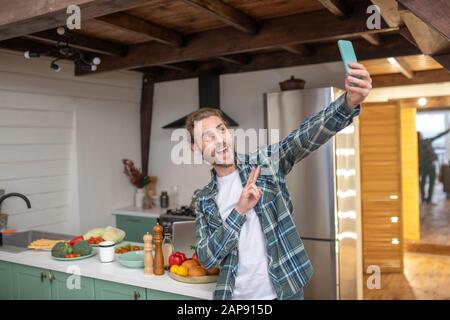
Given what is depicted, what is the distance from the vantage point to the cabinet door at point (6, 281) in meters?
3.04

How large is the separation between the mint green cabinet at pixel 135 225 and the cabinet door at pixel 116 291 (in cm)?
204

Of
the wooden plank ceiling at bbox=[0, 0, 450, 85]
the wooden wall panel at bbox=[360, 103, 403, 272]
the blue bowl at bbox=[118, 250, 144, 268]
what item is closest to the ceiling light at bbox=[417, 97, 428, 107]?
the wooden wall panel at bbox=[360, 103, 403, 272]

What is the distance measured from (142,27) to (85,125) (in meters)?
1.64

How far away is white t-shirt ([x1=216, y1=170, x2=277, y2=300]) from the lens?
1.69 meters

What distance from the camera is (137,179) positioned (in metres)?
5.15

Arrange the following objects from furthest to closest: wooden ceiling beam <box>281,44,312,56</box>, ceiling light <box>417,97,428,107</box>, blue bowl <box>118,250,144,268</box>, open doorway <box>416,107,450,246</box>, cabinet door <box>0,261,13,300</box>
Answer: open doorway <box>416,107,450,246</box> → ceiling light <box>417,97,428,107</box> → wooden ceiling beam <box>281,44,312,56</box> → cabinet door <box>0,261,13,300</box> → blue bowl <box>118,250,144,268</box>

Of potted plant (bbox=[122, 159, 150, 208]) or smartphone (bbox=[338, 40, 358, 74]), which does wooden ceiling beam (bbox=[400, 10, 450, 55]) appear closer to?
smartphone (bbox=[338, 40, 358, 74])

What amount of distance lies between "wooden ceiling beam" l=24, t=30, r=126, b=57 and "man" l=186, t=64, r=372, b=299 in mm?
2254

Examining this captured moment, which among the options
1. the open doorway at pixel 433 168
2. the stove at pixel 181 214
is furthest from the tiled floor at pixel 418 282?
the stove at pixel 181 214

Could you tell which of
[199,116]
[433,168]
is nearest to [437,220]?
[433,168]

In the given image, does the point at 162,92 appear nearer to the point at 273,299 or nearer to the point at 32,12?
the point at 32,12

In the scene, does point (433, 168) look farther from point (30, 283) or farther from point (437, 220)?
point (30, 283)

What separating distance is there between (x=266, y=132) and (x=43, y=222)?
7.34ft

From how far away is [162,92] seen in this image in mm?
5340
